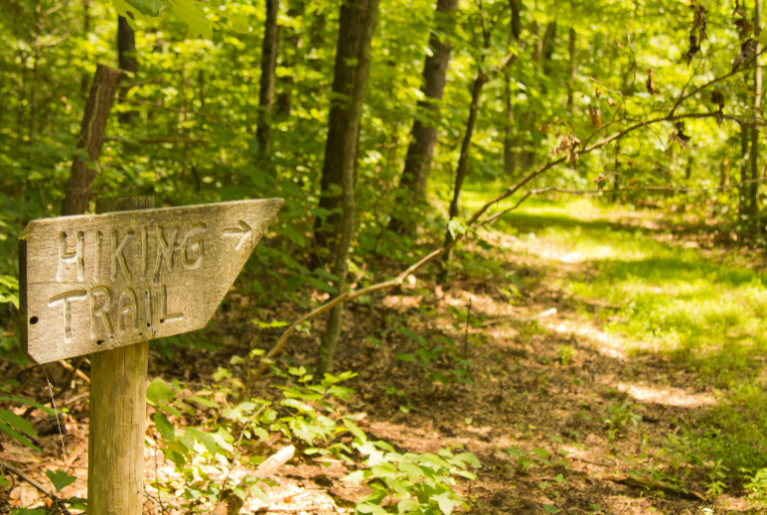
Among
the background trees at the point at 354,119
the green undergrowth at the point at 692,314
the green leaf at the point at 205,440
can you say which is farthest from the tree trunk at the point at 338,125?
the green leaf at the point at 205,440

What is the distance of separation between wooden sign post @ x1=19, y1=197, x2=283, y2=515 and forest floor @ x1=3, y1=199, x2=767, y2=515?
75cm

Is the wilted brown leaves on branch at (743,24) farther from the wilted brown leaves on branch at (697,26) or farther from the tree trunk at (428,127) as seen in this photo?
the tree trunk at (428,127)

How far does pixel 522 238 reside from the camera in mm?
8781

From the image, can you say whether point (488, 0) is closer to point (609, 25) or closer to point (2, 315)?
point (609, 25)

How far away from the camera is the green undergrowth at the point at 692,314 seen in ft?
11.5

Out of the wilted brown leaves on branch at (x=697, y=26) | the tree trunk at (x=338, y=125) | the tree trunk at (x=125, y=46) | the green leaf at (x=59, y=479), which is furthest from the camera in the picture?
the tree trunk at (x=125, y=46)

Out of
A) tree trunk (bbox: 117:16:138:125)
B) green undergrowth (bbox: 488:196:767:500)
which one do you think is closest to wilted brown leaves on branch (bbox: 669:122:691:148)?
green undergrowth (bbox: 488:196:767:500)

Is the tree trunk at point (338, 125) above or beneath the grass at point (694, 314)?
above

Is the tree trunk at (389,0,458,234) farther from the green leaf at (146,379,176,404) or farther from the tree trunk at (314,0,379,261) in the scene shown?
the green leaf at (146,379,176,404)

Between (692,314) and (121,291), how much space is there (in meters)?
5.82

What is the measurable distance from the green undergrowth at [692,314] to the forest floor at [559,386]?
0.07 feet

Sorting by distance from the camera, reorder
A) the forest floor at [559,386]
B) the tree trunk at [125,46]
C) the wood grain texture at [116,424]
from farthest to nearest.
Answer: the tree trunk at [125,46] → the forest floor at [559,386] → the wood grain texture at [116,424]

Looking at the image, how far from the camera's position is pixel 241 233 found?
1926 millimetres

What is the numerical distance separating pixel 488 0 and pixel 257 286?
481cm
